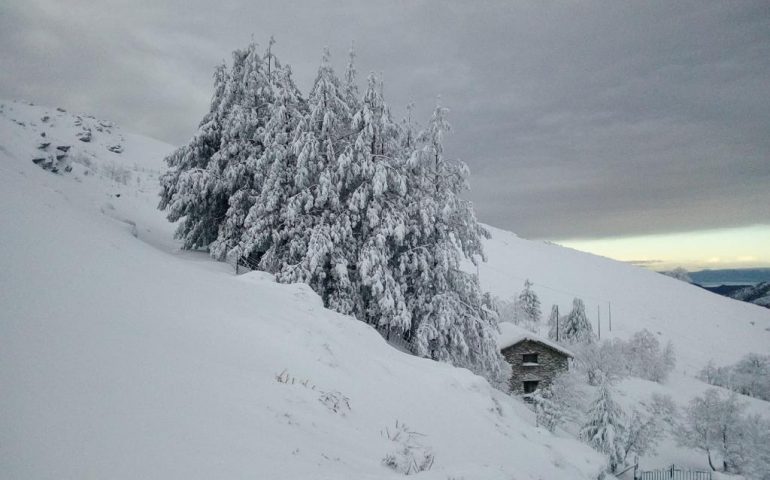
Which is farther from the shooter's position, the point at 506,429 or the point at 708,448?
the point at 708,448

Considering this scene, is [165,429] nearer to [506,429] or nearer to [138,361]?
[138,361]

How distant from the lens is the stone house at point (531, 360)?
34.8m

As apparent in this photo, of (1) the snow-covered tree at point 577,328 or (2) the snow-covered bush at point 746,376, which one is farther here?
(1) the snow-covered tree at point 577,328

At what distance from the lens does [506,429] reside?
8.30 meters

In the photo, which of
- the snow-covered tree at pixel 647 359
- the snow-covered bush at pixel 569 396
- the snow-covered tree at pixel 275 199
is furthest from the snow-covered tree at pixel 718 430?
the snow-covered tree at pixel 275 199

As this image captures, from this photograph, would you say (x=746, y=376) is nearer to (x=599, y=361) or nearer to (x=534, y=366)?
(x=599, y=361)

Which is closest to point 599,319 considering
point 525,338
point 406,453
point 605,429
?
point 525,338

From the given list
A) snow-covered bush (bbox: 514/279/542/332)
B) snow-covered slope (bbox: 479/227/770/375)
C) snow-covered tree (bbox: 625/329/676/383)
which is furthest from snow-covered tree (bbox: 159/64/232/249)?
snow-covered slope (bbox: 479/227/770/375)

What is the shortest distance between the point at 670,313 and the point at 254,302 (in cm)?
7410

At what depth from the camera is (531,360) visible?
116 ft

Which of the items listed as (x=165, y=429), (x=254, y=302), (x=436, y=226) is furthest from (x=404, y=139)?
(x=165, y=429)

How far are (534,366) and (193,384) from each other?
3478 centimetres

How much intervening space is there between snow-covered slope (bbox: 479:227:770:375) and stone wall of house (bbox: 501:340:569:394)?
22614mm

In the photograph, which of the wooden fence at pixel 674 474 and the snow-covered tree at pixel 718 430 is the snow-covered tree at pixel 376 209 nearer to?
the wooden fence at pixel 674 474
